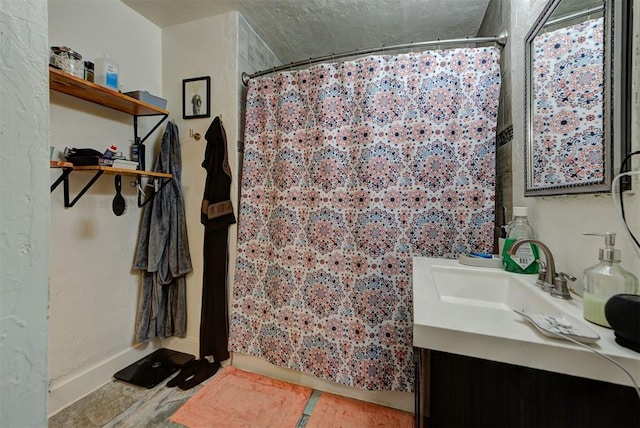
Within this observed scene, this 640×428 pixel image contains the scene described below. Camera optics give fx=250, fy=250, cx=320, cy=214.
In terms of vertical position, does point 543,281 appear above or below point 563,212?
below

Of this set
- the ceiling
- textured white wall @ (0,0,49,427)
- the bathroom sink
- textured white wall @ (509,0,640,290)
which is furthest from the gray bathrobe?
textured white wall @ (509,0,640,290)

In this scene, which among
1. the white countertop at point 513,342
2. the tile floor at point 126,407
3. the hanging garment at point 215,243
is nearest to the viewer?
the white countertop at point 513,342

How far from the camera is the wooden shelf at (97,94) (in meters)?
1.14

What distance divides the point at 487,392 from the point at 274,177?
1412mm

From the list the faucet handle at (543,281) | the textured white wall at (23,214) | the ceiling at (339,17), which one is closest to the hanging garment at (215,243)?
the ceiling at (339,17)

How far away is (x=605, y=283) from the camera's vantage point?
0.56 m

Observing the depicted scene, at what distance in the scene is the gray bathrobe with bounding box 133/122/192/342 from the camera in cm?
164

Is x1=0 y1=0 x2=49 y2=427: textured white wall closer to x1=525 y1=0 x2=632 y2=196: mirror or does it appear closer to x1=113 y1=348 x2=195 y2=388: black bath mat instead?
x1=525 y1=0 x2=632 y2=196: mirror

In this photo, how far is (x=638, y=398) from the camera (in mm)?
422

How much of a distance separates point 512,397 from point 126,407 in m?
1.77

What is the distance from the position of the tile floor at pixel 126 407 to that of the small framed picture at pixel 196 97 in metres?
1.73

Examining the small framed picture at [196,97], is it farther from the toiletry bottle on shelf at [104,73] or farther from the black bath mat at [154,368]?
the black bath mat at [154,368]

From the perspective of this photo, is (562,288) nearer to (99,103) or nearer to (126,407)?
(126,407)

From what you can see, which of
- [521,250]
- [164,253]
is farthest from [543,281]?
[164,253]
